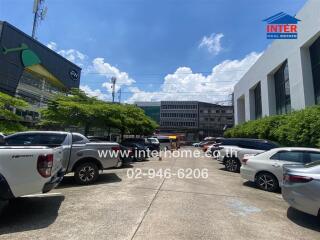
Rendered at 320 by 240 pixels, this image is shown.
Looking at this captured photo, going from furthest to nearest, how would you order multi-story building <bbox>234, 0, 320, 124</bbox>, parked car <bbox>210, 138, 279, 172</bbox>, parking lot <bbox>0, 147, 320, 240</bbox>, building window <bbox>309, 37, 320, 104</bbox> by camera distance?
multi-story building <bbox>234, 0, 320, 124</bbox> → building window <bbox>309, 37, 320, 104</bbox> → parked car <bbox>210, 138, 279, 172</bbox> → parking lot <bbox>0, 147, 320, 240</bbox>

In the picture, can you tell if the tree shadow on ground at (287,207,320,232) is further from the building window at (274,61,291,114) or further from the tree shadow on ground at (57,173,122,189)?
the building window at (274,61,291,114)

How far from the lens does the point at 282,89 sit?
28.2 meters

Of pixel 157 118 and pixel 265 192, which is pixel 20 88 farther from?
pixel 157 118

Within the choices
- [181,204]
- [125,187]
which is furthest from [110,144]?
[181,204]

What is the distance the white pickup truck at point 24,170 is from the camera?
14.9ft

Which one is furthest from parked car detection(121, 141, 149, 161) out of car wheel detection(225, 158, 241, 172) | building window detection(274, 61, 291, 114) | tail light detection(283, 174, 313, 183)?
building window detection(274, 61, 291, 114)

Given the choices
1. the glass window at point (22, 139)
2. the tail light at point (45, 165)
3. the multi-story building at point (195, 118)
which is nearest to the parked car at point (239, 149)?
the glass window at point (22, 139)

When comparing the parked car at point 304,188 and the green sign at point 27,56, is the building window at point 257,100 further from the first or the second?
the parked car at point 304,188

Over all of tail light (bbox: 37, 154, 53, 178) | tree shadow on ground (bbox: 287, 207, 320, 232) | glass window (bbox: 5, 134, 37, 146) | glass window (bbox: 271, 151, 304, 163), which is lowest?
tree shadow on ground (bbox: 287, 207, 320, 232)

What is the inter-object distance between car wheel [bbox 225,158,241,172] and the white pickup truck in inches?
405

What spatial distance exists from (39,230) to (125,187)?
3.88 m

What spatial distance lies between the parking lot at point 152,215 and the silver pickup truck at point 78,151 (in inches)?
26.0

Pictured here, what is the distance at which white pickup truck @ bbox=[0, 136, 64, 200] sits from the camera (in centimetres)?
454

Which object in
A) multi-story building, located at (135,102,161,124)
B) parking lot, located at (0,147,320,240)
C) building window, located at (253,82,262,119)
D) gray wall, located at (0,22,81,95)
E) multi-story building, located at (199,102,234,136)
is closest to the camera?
parking lot, located at (0,147,320,240)
